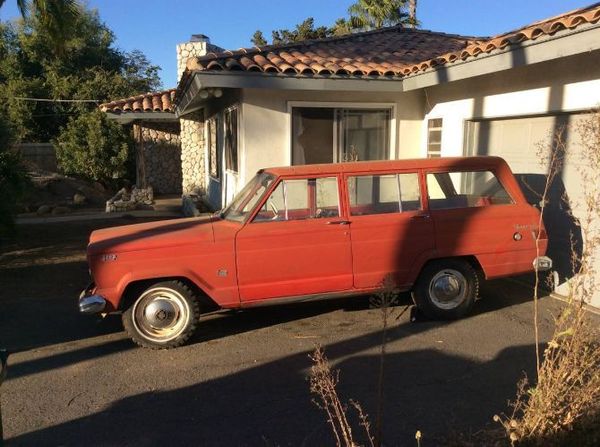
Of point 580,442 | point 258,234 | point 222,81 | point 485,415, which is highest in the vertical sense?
point 222,81

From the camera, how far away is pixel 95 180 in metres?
23.0

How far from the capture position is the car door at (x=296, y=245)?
530 cm

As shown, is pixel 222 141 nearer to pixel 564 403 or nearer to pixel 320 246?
pixel 320 246

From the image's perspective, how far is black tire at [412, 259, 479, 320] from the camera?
19.1 feet

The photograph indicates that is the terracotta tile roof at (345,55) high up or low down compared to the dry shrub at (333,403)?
up

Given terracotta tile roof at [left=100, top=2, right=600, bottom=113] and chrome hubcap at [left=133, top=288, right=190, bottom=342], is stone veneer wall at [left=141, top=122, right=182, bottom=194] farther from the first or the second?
chrome hubcap at [left=133, top=288, right=190, bottom=342]

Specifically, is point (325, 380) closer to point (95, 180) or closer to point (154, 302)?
point (154, 302)

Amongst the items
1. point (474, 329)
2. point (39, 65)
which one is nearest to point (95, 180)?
point (39, 65)

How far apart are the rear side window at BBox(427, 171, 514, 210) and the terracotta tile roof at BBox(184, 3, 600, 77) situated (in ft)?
5.75

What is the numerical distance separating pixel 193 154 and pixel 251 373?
14796 mm

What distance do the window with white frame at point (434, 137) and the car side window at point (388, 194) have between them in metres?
3.92

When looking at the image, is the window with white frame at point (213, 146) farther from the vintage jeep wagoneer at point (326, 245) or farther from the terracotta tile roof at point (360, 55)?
the vintage jeep wagoneer at point (326, 245)

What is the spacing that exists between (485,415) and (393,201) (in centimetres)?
251

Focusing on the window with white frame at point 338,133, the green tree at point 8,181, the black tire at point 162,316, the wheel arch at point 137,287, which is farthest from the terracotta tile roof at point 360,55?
the black tire at point 162,316
